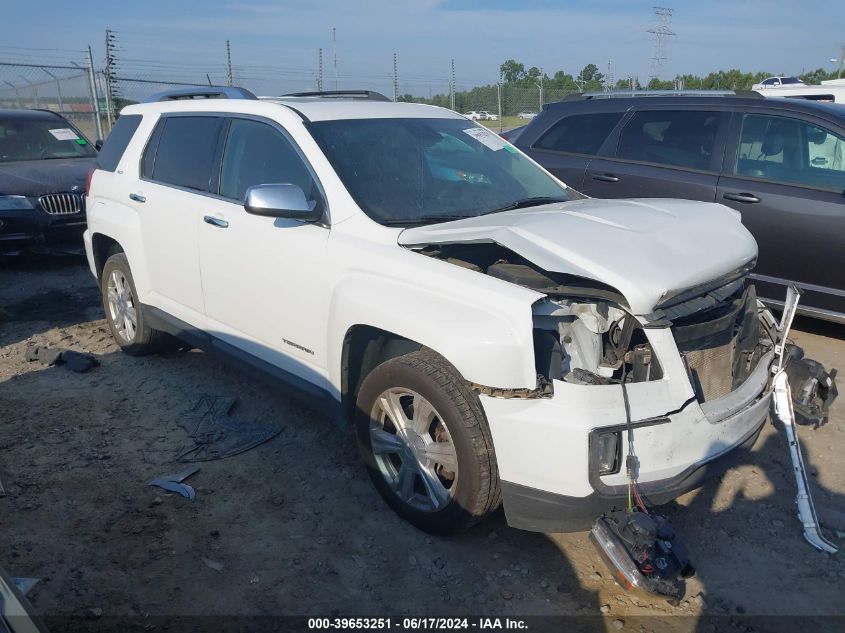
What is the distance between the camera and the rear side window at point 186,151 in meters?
4.51

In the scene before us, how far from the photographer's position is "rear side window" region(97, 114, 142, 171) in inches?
212

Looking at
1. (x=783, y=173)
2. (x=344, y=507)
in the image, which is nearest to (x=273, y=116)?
(x=344, y=507)

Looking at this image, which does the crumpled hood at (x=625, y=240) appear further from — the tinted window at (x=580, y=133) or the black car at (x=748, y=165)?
the tinted window at (x=580, y=133)

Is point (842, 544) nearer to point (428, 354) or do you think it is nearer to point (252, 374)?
point (428, 354)

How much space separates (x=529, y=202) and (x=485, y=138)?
703 mm

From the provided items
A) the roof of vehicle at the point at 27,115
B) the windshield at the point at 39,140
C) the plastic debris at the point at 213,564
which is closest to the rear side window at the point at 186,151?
the plastic debris at the point at 213,564

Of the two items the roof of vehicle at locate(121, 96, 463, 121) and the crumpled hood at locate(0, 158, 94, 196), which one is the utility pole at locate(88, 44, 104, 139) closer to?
the crumpled hood at locate(0, 158, 94, 196)

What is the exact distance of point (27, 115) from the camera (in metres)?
9.55

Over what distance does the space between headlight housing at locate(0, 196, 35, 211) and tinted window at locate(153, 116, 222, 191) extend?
4014 millimetres

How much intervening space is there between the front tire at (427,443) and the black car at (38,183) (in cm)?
637

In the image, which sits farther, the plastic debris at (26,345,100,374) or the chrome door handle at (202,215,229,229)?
the plastic debris at (26,345,100,374)

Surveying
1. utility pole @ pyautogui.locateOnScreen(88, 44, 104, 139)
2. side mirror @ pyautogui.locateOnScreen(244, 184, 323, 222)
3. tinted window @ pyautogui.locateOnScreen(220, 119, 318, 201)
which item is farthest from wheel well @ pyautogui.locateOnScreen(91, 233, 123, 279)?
utility pole @ pyautogui.locateOnScreen(88, 44, 104, 139)

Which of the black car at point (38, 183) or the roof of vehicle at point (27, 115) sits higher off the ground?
the roof of vehicle at point (27, 115)

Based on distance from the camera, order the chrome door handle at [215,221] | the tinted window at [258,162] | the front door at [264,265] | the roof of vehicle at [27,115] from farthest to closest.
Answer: the roof of vehicle at [27,115]
the chrome door handle at [215,221]
the tinted window at [258,162]
the front door at [264,265]
